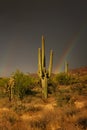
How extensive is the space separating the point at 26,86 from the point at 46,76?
3.07 m

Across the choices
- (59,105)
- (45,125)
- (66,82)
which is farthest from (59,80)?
(45,125)

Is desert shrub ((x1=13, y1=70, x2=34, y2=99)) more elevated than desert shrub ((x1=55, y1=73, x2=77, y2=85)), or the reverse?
desert shrub ((x1=55, y1=73, x2=77, y2=85))

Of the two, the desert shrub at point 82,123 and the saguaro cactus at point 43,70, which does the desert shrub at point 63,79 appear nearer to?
the saguaro cactus at point 43,70

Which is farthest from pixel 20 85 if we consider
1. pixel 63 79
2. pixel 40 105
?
pixel 63 79

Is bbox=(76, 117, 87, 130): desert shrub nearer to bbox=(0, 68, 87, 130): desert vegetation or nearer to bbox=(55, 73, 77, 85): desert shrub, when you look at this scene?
bbox=(0, 68, 87, 130): desert vegetation

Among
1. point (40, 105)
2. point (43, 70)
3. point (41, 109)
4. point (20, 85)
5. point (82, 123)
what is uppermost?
point (43, 70)

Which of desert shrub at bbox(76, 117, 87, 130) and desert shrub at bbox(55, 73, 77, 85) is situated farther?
desert shrub at bbox(55, 73, 77, 85)

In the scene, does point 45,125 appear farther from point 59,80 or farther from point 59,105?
point 59,80

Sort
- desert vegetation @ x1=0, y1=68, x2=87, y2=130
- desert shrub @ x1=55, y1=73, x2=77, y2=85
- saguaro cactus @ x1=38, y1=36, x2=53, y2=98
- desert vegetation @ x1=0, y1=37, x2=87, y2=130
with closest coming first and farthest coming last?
desert vegetation @ x1=0, y1=68, x2=87, y2=130 < desert vegetation @ x1=0, y1=37, x2=87, y2=130 < saguaro cactus @ x1=38, y1=36, x2=53, y2=98 < desert shrub @ x1=55, y1=73, x2=77, y2=85

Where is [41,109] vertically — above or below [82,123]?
above

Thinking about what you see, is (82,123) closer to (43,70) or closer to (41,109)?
(41,109)

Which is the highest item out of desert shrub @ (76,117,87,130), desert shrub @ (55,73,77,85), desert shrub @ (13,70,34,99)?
desert shrub @ (55,73,77,85)

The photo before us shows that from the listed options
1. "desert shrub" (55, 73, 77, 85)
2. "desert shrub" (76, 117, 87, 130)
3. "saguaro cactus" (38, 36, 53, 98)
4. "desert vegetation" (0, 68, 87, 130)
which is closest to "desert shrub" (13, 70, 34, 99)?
"desert vegetation" (0, 68, 87, 130)

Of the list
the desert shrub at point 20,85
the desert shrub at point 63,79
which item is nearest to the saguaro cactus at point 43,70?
the desert shrub at point 20,85
